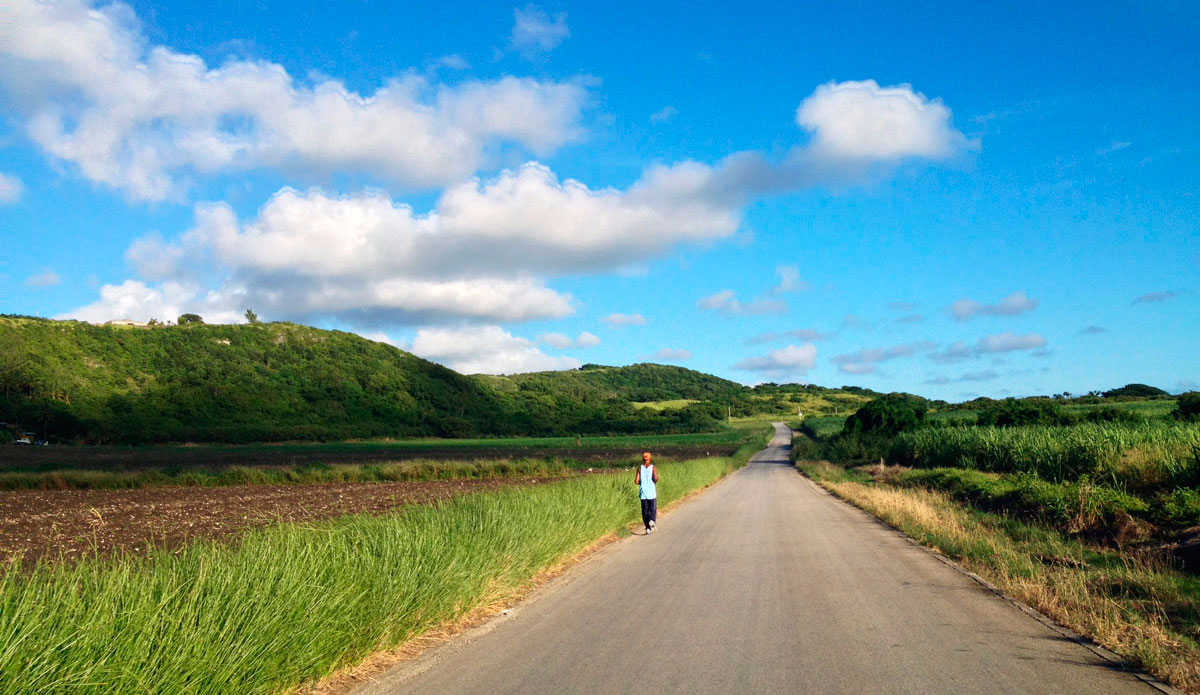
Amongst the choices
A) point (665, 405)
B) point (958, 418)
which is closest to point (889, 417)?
point (958, 418)

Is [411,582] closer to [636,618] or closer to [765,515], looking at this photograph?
[636,618]

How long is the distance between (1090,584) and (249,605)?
9.56m

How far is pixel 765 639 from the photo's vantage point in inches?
258

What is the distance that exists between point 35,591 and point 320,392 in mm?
114036

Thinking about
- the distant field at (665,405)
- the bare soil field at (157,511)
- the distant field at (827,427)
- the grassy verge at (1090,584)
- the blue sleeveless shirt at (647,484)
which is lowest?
the grassy verge at (1090,584)

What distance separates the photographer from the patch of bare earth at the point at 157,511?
576 inches

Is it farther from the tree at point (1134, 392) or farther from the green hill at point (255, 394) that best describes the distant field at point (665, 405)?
the tree at point (1134, 392)

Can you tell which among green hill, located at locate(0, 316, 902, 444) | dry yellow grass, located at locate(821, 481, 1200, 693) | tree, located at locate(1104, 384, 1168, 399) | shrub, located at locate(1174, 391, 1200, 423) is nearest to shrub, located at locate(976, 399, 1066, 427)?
shrub, located at locate(1174, 391, 1200, 423)

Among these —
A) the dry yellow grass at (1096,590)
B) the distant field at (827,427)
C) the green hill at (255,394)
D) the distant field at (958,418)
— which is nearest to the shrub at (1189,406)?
the distant field at (958,418)

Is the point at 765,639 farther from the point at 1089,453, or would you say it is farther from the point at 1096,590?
the point at 1089,453

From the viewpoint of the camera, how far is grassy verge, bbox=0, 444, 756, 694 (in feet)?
12.0

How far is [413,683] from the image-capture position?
5.43 metres

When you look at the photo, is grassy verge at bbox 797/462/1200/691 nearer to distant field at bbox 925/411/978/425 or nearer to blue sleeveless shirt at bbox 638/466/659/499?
blue sleeveless shirt at bbox 638/466/659/499

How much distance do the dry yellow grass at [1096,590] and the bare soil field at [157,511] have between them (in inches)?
331
